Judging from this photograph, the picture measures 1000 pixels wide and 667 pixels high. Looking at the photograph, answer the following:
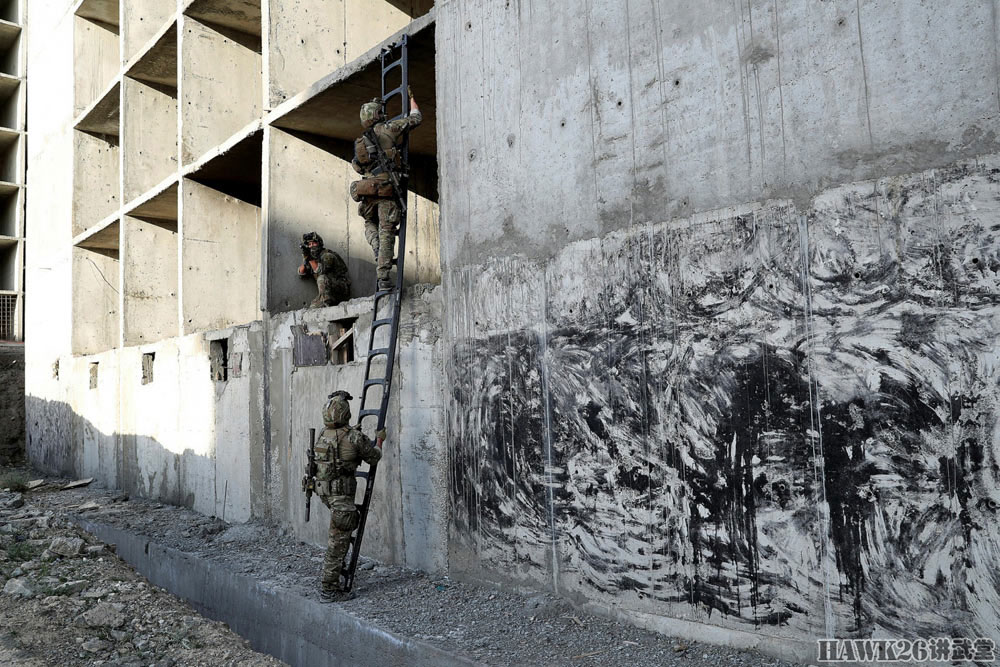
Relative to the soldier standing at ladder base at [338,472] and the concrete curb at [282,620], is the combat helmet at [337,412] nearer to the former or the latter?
the soldier standing at ladder base at [338,472]

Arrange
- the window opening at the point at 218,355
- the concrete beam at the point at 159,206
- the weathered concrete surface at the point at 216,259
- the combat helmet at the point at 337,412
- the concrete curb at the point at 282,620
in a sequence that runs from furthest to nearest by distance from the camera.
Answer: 1. the concrete beam at the point at 159,206
2. the weathered concrete surface at the point at 216,259
3. the window opening at the point at 218,355
4. the combat helmet at the point at 337,412
5. the concrete curb at the point at 282,620

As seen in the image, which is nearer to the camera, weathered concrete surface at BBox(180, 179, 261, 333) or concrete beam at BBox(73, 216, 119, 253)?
weathered concrete surface at BBox(180, 179, 261, 333)

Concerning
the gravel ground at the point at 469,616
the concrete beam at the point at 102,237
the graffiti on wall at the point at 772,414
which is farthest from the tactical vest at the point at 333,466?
the concrete beam at the point at 102,237

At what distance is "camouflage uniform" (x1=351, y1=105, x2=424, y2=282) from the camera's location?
19.4 feet

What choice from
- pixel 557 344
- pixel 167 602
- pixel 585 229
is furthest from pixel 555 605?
pixel 167 602

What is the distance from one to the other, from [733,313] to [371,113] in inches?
131

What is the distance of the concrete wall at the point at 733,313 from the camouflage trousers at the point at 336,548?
0.77m

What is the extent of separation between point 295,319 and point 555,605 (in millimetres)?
3836

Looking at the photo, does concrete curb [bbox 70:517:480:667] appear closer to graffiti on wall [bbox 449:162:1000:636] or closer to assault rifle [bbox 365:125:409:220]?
graffiti on wall [bbox 449:162:1000:636]

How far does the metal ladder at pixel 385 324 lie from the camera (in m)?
5.33

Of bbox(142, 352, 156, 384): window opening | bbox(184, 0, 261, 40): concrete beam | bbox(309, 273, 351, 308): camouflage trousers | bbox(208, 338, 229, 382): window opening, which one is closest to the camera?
bbox(309, 273, 351, 308): camouflage trousers

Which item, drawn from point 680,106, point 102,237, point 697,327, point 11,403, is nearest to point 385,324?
point 697,327

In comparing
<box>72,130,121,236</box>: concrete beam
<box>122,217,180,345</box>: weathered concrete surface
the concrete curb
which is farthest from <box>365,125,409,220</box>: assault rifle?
<box>72,130,121,236</box>: concrete beam

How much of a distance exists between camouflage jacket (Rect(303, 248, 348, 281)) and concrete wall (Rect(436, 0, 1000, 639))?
7.99 feet
